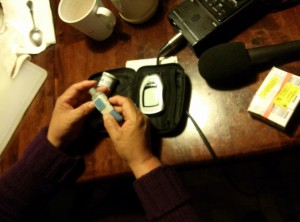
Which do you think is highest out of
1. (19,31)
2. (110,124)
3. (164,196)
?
(19,31)

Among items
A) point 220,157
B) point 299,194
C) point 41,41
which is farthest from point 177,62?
point 299,194

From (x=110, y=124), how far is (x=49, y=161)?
0.52 ft

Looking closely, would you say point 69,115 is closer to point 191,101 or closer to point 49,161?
point 49,161

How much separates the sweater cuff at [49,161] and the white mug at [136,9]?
31 centimetres

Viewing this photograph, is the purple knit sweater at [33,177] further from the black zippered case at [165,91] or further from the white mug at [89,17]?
the white mug at [89,17]

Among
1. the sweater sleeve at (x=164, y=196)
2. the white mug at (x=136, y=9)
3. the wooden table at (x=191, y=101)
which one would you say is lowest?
the sweater sleeve at (x=164, y=196)

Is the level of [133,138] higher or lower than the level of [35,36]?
lower

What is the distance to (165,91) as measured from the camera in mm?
609

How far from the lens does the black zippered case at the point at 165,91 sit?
1.95 ft

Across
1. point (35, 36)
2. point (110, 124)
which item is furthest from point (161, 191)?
point (35, 36)

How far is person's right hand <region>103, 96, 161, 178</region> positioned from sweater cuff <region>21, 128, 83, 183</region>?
102mm

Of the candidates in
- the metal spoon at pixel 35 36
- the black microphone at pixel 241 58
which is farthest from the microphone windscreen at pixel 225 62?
the metal spoon at pixel 35 36

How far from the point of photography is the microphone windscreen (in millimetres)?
568

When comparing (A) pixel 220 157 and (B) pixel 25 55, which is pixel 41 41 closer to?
(B) pixel 25 55
